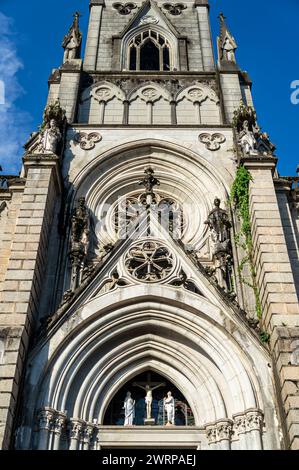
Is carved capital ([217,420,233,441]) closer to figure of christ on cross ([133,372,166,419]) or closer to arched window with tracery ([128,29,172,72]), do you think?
figure of christ on cross ([133,372,166,419])

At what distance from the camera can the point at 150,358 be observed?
13477 millimetres

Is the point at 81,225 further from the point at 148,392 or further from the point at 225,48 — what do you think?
the point at 225,48

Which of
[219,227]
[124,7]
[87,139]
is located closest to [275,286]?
[219,227]

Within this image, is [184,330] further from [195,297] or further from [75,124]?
[75,124]

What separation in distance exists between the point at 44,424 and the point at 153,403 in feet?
9.65

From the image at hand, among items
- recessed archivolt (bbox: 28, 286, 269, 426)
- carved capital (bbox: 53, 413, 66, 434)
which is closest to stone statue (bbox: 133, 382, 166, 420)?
recessed archivolt (bbox: 28, 286, 269, 426)

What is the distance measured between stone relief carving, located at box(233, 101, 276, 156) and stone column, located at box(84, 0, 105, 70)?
7.65 meters

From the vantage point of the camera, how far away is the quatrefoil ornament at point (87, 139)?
1772 centimetres

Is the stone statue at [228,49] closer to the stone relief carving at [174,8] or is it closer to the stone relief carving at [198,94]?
the stone relief carving at [198,94]

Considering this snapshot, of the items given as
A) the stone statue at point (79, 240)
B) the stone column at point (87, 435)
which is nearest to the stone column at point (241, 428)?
the stone column at point (87, 435)

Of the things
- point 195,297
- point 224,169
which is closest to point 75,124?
point 224,169

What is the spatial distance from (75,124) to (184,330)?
8.66 m

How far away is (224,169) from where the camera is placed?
17000mm

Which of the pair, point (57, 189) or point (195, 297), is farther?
point (57, 189)
